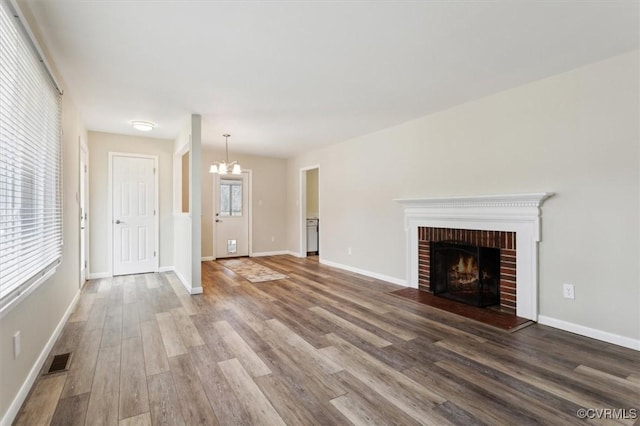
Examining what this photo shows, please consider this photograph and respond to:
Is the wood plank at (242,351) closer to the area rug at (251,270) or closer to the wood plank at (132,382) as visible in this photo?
the wood plank at (132,382)

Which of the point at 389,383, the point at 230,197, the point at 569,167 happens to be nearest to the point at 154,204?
the point at 230,197

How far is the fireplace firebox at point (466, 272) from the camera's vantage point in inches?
142

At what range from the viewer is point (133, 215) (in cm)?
534

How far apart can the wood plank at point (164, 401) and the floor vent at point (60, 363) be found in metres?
0.69

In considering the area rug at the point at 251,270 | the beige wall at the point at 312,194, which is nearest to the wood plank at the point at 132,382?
the area rug at the point at 251,270

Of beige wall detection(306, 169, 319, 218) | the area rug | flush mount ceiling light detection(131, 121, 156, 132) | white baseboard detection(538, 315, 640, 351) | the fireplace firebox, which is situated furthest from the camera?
beige wall detection(306, 169, 319, 218)

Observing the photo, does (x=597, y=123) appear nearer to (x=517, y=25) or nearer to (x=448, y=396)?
(x=517, y=25)

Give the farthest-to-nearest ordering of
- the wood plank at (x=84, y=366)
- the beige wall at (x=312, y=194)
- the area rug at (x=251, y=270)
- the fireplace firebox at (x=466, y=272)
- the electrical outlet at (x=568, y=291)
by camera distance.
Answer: the beige wall at (x=312, y=194), the area rug at (x=251, y=270), the fireplace firebox at (x=466, y=272), the electrical outlet at (x=568, y=291), the wood plank at (x=84, y=366)

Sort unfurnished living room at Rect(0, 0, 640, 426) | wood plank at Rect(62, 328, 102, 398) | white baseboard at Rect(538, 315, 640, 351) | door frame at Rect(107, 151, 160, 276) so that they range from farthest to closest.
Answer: door frame at Rect(107, 151, 160, 276), white baseboard at Rect(538, 315, 640, 351), wood plank at Rect(62, 328, 102, 398), unfurnished living room at Rect(0, 0, 640, 426)

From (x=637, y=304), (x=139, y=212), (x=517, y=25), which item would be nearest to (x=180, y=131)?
(x=139, y=212)

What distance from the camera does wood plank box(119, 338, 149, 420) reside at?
1.79 metres

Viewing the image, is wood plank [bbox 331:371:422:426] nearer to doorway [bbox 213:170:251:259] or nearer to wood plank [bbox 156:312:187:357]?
wood plank [bbox 156:312:187:357]

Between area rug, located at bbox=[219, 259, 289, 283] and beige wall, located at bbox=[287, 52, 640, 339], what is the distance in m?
2.61

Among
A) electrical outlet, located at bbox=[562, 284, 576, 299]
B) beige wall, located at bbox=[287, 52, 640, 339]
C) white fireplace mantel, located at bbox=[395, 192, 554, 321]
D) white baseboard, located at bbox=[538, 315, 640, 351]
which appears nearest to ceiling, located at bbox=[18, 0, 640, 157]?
beige wall, located at bbox=[287, 52, 640, 339]
